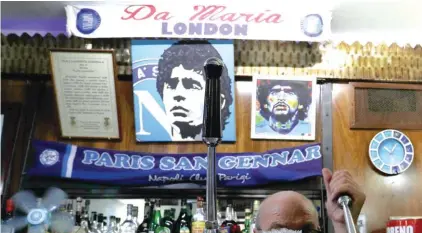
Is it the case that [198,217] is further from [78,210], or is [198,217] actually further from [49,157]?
[49,157]

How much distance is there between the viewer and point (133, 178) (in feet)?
11.9

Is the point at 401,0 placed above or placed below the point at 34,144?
above

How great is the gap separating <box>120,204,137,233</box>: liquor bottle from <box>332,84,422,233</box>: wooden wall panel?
1481 mm

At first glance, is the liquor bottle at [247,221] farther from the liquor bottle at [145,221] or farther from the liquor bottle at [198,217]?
the liquor bottle at [145,221]

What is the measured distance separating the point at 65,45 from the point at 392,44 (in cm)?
244

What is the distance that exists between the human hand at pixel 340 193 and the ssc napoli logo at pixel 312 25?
240cm

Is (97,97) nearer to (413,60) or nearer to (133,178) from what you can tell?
(133,178)

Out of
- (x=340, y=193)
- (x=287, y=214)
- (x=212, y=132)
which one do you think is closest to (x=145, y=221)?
(x=287, y=214)

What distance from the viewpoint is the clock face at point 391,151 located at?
12.1ft

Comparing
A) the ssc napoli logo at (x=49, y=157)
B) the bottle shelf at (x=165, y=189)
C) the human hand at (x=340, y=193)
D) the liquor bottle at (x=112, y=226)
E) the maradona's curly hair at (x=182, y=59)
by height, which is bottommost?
the liquor bottle at (x=112, y=226)

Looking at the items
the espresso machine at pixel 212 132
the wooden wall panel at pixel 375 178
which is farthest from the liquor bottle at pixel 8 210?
the espresso machine at pixel 212 132

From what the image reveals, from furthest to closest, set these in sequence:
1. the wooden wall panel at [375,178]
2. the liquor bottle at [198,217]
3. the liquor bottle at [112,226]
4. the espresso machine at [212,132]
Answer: the wooden wall panel at [375,178]
the liquor bottle at [112,226]
the liquor bottle at [198,217]
the espresso machine at [212,132]

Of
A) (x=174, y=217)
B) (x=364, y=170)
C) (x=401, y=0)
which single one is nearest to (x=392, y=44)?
(x=401, y=0)

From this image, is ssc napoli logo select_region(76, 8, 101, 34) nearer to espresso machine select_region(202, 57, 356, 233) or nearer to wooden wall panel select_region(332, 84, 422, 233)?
wooden wall panel select_region(332, 84, 422, 233)
